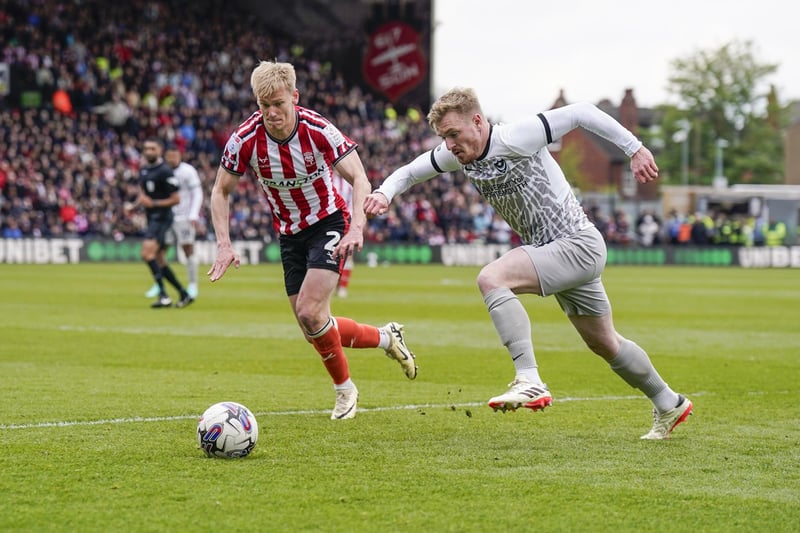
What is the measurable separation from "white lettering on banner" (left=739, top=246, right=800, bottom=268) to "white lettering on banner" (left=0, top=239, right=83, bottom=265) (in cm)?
2279

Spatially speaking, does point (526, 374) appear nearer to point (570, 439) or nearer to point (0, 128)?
point (570, 439)

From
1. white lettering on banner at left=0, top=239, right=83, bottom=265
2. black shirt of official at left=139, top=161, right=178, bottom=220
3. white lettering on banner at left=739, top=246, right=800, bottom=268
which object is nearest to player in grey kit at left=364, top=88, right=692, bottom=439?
black shirt of official at left=139, top=161, right=178, bottom=220

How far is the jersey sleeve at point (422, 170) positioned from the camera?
7.39 metres

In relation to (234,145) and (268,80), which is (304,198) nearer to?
(234,145)

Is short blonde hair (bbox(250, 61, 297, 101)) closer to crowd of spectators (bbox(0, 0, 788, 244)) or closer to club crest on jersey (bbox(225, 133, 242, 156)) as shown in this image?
club crest on jersey (bbox(225, 133, 242, 156))

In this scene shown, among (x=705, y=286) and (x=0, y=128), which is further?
(x=0, y=128)

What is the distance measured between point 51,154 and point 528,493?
112 feet

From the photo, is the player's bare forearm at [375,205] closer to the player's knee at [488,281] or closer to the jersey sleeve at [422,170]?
the jersey sleeve at [422,170]

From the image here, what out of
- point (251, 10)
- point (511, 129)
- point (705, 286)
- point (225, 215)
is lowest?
point (705, 286)

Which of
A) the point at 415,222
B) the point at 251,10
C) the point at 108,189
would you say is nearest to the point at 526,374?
the point at 108,189

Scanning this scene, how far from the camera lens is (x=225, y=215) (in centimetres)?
824

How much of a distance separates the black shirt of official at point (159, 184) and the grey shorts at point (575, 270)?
12.3 m

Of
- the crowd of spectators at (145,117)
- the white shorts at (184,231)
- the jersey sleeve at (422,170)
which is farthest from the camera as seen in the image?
the crowd of spectators at (145,117)

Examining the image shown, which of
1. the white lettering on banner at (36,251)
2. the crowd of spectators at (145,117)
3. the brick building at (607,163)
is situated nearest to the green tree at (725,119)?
the brick building at (607,163)
